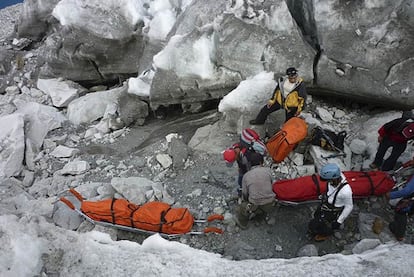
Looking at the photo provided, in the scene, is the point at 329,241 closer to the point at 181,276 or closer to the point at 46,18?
the point at 181,276

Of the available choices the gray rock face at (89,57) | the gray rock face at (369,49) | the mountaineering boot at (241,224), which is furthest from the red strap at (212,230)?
the gray rock face at (89,57)

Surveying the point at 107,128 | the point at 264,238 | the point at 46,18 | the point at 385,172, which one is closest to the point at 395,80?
the point at 385,172

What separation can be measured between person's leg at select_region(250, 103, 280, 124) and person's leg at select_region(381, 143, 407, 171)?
1.94 meters

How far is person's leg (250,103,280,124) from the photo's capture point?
22.5 feet

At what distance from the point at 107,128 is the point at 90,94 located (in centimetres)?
167

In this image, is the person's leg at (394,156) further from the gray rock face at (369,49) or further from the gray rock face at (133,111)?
the gray rock face at (133,111)

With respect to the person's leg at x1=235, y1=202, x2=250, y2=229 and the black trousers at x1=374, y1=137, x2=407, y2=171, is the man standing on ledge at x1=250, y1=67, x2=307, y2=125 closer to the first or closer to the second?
the black trousers at x1=374, y1=137, x2=407, y2=171

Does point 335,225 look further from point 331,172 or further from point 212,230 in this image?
point 212,230

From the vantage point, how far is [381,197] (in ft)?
19.7

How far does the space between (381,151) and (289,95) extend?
168 cm

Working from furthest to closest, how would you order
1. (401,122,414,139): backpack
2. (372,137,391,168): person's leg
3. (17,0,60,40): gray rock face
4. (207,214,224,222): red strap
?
1. (17,0,60,40): gray rock face
2. (372,137,391,168): person's leg
3. (207,214,224,222): red strap
4. (401,122,414,139): backpack

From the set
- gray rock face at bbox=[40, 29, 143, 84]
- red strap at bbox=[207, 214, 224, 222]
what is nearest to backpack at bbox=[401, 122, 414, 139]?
red strap at bbox=[207, 214, 224, 222]

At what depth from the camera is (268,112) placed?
695 cm

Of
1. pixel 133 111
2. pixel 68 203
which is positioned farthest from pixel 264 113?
pixel 68 203
